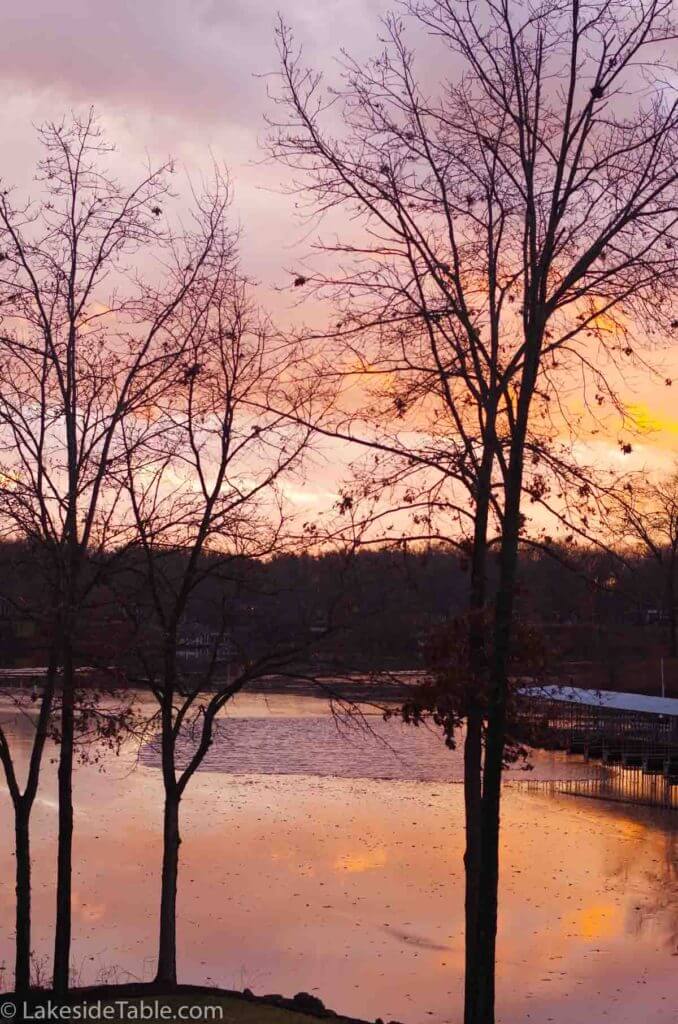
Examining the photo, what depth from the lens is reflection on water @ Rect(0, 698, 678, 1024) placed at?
1909 cm

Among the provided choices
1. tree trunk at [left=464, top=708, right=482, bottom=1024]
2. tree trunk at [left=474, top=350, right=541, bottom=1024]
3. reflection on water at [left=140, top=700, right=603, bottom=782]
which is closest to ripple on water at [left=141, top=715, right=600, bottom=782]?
reflection on water at [left=140, top=700, right=603, bottom=782]

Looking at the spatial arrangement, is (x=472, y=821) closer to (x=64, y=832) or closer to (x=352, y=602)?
(x=352, y=602)

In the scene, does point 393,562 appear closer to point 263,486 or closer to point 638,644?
point 263,486

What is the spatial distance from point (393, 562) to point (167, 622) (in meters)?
4.76

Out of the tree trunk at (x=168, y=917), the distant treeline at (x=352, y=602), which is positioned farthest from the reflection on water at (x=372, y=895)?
the distant treeline at (x=352, y=602)

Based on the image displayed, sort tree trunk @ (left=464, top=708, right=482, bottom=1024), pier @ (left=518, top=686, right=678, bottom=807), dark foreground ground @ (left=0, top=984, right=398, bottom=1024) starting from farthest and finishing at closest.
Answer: pier @ (left=518, top=686, right=678, bottom=807)
dark foreground ground @ (left=0, top=984, right=398, bottom=1024)
tree trunk @ (left=464, top=708, right=482, bottom=1024)

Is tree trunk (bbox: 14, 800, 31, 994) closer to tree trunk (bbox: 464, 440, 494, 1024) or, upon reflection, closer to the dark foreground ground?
the dark foreground ground

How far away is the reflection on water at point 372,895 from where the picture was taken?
19.1m

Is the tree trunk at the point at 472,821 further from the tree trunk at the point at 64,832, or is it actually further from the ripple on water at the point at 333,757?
the ripple on water at the point at 333,757

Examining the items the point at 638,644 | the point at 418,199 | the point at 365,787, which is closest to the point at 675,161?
the point at 418,199

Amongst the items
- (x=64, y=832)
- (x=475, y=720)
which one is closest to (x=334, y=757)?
(x=64, y=832)

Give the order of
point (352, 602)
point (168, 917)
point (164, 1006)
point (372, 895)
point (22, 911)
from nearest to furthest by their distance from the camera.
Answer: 1. point (22, 911)
2. point (164, 1006)
3. point (352, 602)
4. point (168, 917)
5. point (372, 895)

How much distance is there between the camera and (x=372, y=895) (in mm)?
24750

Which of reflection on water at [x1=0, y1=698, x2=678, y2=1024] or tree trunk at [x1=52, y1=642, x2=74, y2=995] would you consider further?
reflection on water at [x1=0, y1=698, x2=678, y2=1024]
